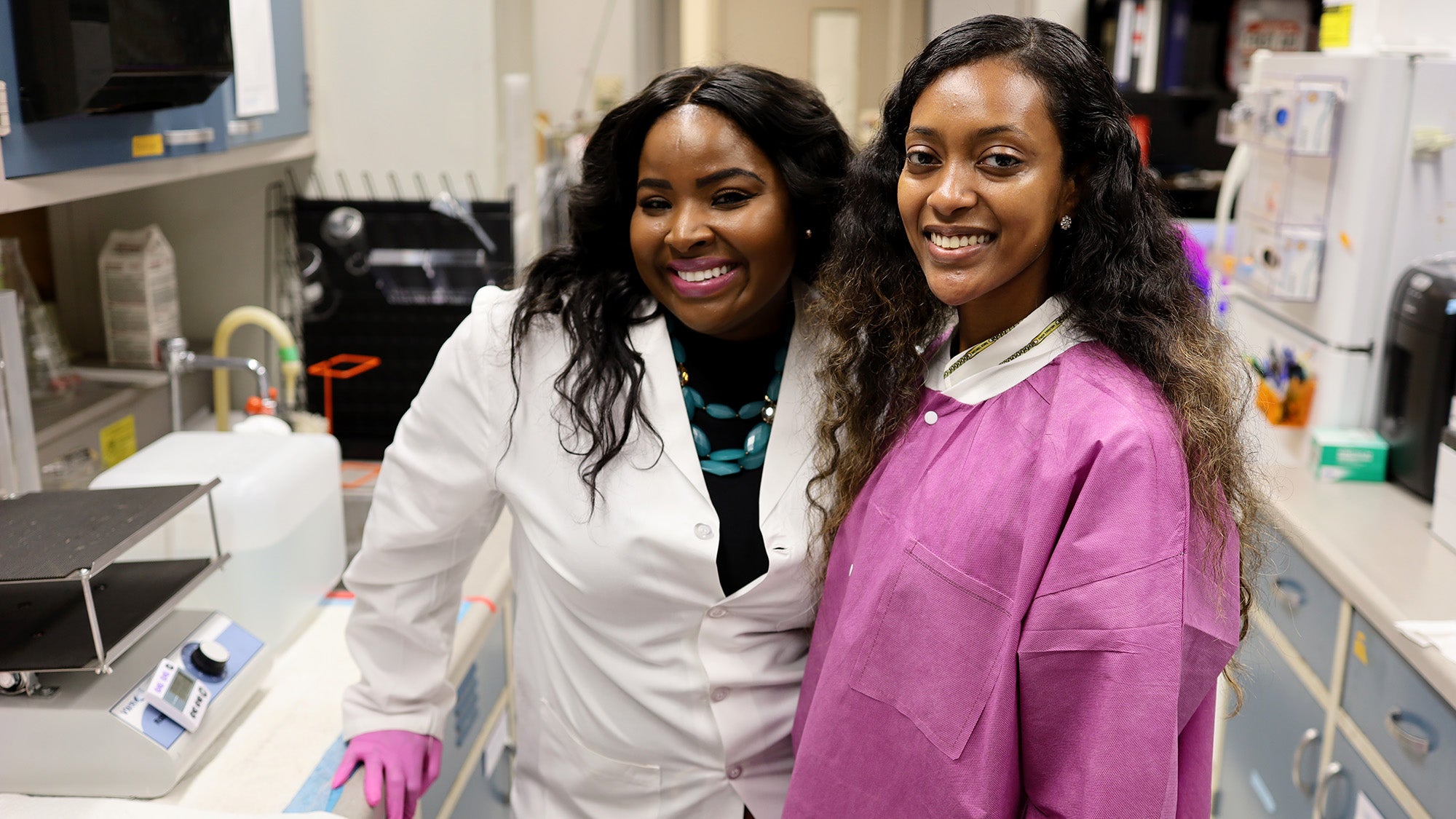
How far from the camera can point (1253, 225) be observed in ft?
8.98

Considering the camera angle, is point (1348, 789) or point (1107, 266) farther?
point (1348, 789)

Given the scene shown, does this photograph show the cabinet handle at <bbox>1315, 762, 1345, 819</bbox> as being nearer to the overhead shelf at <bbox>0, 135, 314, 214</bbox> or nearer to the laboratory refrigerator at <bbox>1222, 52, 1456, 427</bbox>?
the laboratory refrigerator at <bbox>1222, 52, 1456, 427</bbox>

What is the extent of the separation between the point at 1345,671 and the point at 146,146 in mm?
2066

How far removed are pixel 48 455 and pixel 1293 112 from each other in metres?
2.45

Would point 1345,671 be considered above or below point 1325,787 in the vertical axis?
above

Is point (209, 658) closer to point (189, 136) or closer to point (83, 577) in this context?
point (83, 577)

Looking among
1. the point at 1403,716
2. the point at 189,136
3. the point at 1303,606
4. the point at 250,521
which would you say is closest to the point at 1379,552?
the point at 1303,606

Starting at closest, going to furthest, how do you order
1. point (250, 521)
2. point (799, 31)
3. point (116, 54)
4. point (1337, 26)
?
point (116, 54), point (250, 521), point (1337, 26), point (799, 31)

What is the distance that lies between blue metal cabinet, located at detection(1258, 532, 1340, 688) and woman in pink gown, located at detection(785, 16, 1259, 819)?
1056 mm

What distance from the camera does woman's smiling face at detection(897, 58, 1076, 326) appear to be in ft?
3.15

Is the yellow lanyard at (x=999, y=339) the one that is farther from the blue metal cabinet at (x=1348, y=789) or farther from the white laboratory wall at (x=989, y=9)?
the blue metal cabinet at (x=1348, y=789)

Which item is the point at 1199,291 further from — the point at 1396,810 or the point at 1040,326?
the point at 1396,810

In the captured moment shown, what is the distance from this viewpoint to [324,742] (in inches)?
54.7

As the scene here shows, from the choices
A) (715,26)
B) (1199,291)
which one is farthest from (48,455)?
(715,26)
